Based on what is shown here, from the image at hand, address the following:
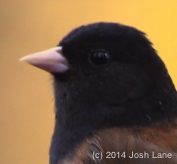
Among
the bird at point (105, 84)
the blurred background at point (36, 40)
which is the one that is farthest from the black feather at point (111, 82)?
the blurred background at point (36, 40)

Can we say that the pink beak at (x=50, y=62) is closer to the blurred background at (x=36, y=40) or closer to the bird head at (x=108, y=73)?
the bird head at (x=108, y=73)

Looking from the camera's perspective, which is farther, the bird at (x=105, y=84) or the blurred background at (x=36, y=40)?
the blurred background at (x=36, y=40)

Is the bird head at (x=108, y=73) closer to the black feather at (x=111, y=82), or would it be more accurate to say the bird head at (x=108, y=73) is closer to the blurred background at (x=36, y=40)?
the black feather at (x=111, y=82)

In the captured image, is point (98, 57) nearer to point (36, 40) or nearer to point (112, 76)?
point (112, 76)

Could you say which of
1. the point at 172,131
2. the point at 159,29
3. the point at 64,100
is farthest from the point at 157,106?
the point at 159,29

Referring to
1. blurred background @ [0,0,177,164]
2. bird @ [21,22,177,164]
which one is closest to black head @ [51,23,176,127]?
bird @ [21,22,177,164]

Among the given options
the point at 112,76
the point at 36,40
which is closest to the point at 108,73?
the point at 112,76

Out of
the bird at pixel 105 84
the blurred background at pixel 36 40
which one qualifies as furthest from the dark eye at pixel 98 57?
the blurred background at pixel 36 40

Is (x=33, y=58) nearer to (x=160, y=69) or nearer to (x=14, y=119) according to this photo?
(x=160, y=69)
